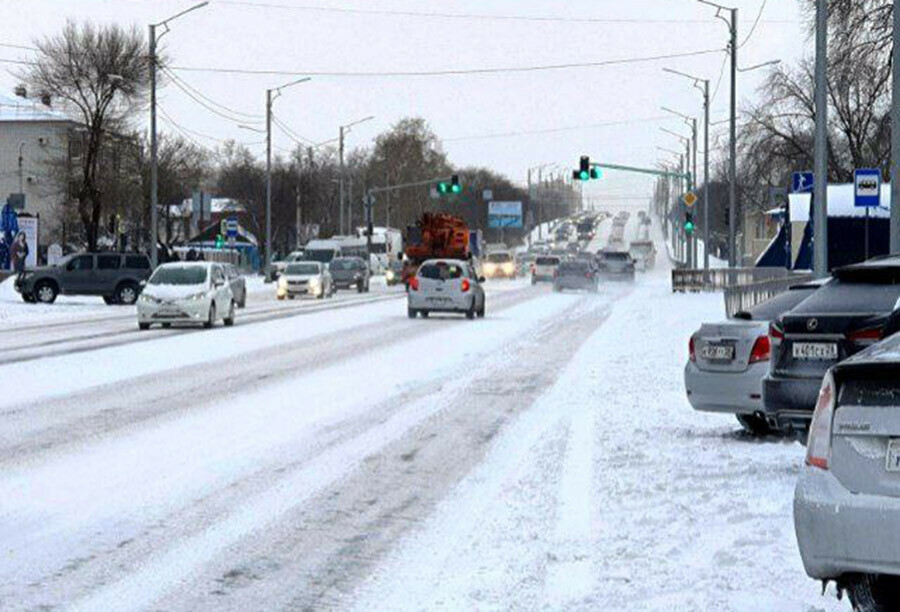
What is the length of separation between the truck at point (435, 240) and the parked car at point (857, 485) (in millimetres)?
67224

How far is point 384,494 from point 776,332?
354 centimetres

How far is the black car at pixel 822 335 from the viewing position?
1212 centimetres

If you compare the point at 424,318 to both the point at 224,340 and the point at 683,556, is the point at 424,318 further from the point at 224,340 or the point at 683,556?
the point at 683,556

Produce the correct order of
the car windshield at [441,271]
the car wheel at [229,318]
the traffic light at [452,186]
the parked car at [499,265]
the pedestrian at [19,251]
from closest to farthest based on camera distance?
1. the car wheel at [229,318]
2. the car windshield at [441,271]
3. the pedestrian at [19,251]
4. the traffic light at [452,186]
5. the parked car at [499,265]

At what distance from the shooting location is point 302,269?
207ft

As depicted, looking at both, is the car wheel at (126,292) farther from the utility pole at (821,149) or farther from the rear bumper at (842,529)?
the rear bumper at (842,529)

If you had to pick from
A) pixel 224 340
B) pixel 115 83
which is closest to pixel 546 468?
pixel 224 340

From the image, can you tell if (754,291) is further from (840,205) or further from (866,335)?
(866,335)

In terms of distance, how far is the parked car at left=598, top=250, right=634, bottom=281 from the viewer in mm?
88188

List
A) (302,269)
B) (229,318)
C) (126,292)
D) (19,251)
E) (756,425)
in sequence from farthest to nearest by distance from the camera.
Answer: (19,251) → (302,269) → (126,292) → (229,318) → (756,425)

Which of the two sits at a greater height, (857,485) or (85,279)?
(857,485)

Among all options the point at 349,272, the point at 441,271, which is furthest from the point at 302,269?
the point at 441,271

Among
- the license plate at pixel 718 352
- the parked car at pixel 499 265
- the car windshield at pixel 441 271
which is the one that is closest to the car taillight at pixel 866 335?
the license plate at pixel 718 352

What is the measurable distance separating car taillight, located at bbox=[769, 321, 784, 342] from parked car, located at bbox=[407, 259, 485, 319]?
29.5m
